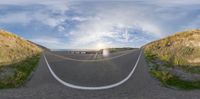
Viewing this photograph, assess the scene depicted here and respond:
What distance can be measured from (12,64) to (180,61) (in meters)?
15.2

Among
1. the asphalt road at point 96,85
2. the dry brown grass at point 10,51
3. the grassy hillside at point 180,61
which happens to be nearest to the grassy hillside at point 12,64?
the dry brown grass at point 10,51

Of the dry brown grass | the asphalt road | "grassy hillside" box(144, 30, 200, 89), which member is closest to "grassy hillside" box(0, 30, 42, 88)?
the dry brown grass

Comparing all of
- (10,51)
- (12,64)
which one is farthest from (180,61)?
(10,51)

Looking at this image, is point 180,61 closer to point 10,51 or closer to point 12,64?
point 12,64

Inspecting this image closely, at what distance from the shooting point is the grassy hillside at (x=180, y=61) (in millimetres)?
24462

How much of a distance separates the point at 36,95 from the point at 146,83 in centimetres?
757

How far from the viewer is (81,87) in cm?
1891

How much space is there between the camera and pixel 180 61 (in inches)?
1314

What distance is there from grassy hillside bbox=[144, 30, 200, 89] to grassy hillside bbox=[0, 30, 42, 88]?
30.6 feet

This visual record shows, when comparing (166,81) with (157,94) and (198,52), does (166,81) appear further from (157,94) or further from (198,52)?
(198,52)

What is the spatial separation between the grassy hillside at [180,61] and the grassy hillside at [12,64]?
30.6ft

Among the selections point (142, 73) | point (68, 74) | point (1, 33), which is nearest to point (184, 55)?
point (142, 73)

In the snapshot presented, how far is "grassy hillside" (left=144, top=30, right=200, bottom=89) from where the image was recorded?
24.5 m

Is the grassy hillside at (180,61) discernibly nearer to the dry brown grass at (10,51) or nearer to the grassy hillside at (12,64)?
the grassy hillside at (12,64)
